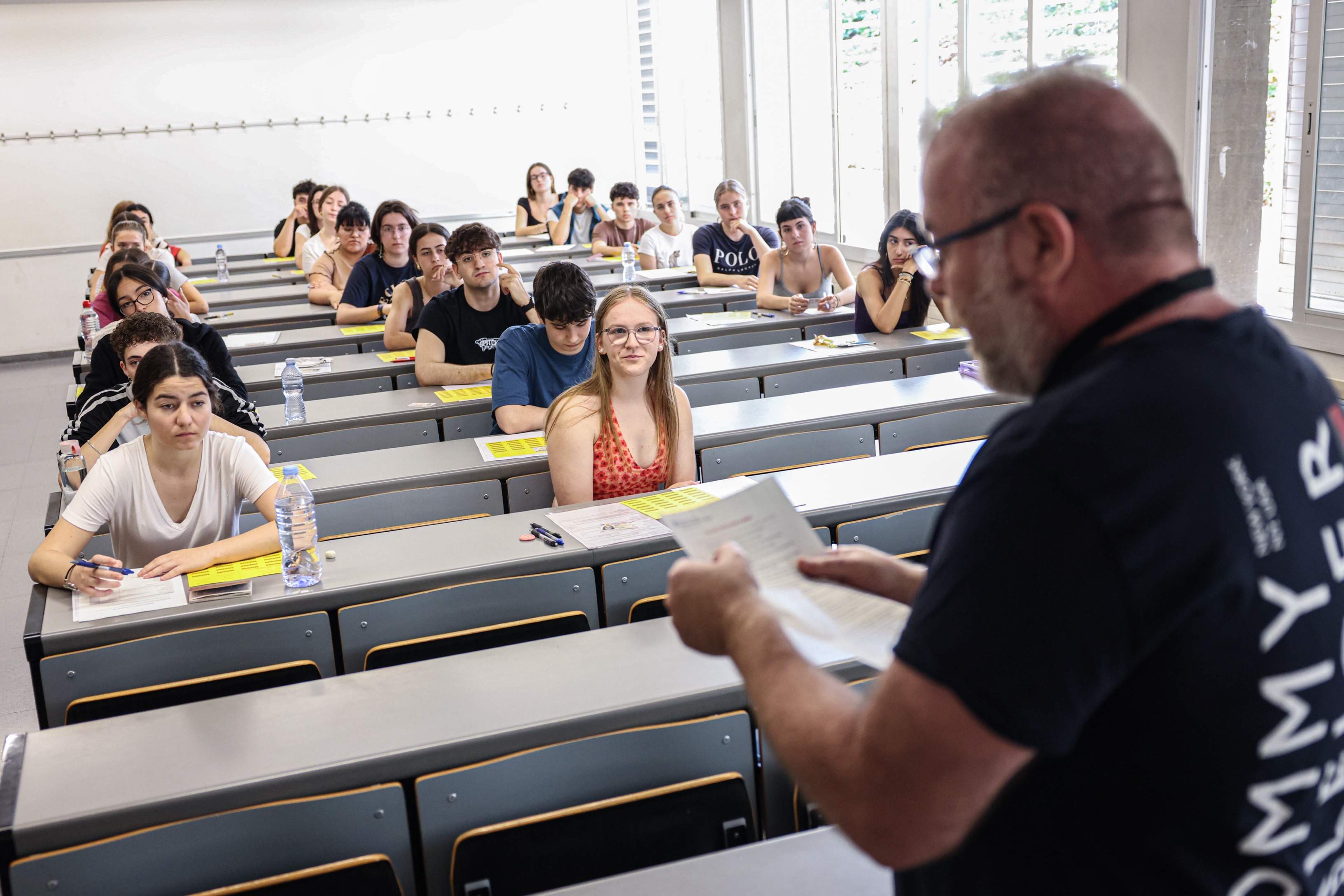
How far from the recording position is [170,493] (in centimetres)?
274

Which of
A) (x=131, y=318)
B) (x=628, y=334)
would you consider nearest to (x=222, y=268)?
(x=131, y=318)

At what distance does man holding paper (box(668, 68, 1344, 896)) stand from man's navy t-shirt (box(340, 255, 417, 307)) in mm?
5668

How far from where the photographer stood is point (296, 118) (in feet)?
36.8

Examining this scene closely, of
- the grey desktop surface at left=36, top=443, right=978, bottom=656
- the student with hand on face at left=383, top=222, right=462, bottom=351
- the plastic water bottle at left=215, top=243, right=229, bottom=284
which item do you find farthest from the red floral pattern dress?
the plastic water bottle at left=215, top=243, right=229, bottom=284

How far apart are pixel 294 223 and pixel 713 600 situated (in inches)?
380

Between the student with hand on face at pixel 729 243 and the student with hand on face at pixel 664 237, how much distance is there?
0.96 metres

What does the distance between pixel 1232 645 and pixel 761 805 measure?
1.30 m

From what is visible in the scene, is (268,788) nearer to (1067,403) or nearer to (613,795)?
(613,795)

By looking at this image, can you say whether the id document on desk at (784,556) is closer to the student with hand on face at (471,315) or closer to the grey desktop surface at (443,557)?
the grey desktop surface at (443,557)

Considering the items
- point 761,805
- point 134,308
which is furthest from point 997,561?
point 134,308

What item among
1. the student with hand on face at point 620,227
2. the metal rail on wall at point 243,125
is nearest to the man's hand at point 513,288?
the student with hand on face at point 620,227

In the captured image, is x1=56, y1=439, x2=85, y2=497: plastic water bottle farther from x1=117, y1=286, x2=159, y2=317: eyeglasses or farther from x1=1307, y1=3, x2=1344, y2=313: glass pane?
x1=1307, y1=3, x2=1344, y2=313: glass pane

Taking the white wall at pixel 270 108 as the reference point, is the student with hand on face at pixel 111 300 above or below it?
below

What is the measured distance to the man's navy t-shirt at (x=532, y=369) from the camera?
12.3 ft
